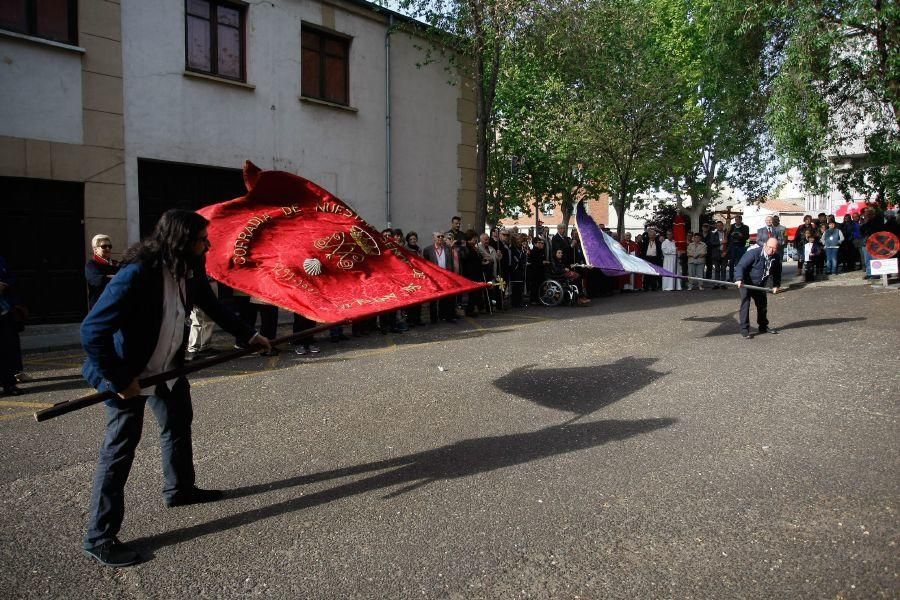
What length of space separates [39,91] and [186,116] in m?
2.65

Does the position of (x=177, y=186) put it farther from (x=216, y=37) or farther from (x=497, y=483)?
(x=497, y=483)

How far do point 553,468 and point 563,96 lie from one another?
20.4 metres

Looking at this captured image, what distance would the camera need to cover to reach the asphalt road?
11.3ft

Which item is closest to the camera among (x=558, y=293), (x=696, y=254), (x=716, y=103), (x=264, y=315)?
(x=264, y=315)

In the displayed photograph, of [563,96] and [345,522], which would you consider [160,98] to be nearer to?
[345,522]

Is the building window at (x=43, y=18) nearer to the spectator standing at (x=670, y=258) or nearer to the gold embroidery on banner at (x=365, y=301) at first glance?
the gold embroidery on banner at (x=365, y=301)

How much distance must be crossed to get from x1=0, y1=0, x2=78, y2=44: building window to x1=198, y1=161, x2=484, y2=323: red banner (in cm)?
890

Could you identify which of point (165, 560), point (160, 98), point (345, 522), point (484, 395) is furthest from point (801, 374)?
point (160, 98)

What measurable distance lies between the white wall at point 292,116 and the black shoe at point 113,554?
10.6 metres

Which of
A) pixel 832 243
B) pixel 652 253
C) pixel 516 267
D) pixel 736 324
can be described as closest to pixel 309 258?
pixel 736 324

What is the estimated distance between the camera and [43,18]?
11758 mm

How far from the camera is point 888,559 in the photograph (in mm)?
3545

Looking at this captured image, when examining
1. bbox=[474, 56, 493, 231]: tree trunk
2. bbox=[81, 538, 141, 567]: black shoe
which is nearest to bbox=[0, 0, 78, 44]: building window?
bbox=[474, 56, 493, 231]: tree trunk

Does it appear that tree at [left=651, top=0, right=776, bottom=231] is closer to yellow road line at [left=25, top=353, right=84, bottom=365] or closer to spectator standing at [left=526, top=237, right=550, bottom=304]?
spectator standing at [left=526, top=237, right=550, bottom=304]
